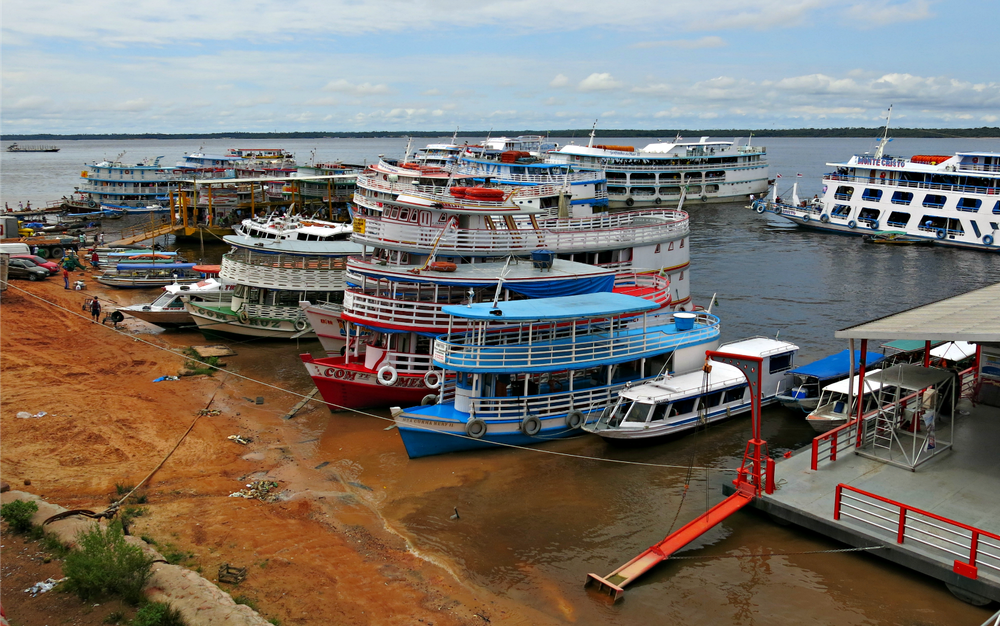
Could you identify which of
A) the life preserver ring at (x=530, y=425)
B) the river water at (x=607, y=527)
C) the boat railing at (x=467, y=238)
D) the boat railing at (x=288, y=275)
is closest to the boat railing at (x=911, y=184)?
the river water at (x=607, y=527)

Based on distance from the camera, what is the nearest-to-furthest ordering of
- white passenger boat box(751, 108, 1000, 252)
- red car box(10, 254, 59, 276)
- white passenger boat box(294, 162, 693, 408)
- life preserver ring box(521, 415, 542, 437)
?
1. life preserver ring box(521, 415, 542, 437)
2. white passenger boat box(294, 162, 693, 408)
3. red car box(10, 254, 59, 276)
4. white passenger boat box(751, 108, 1000, 252)

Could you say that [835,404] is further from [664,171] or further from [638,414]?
[664,171]

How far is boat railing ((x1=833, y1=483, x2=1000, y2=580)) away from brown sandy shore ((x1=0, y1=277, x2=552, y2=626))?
630cm

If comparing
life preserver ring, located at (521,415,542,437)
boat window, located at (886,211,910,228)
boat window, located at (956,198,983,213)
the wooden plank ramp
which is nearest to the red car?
life preserver ring, located at (521,415,542,437)

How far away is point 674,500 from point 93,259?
132 ft

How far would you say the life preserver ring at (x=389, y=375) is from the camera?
21.8m

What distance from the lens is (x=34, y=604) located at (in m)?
10.9

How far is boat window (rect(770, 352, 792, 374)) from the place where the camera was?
2314 centimetres

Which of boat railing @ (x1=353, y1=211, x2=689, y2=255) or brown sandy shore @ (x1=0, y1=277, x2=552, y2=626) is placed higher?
boat railing @ (x1=353, y1=211, x2=689, y2=255)

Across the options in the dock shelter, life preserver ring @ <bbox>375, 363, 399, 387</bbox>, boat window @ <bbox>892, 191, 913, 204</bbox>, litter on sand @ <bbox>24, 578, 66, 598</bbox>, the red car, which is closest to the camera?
litter on sand @ <bbox>24, 578, 66, 598</bbox>

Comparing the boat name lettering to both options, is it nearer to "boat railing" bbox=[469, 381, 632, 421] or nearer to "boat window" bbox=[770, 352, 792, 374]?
"boat window" bbox=[770, 352, 792, 374]

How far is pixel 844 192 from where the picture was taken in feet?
209

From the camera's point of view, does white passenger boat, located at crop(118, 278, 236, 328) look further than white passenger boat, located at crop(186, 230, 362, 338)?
Yes

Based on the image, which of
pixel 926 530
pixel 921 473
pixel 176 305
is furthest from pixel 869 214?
pixel 926 530
